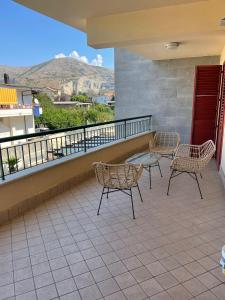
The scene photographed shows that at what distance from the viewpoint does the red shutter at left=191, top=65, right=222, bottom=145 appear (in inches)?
171

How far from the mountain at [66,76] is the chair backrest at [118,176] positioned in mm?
24857

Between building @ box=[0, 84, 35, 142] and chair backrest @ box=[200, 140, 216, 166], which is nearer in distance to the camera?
chair backrest @ box=[200, 140, 216, 166]

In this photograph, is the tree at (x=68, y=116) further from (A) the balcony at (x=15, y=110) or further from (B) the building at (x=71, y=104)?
(A) the balcony at (x=15, y=110)

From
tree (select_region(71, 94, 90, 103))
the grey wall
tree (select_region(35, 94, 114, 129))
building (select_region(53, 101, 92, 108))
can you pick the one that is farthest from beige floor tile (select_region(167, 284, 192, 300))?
tree (select_region(71, 94, 90, 103))

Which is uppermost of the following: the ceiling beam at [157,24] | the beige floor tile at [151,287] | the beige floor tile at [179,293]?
the ceiling beam at [157,24]

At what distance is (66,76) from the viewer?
93.5ft

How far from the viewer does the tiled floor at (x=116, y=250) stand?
63.5 inches

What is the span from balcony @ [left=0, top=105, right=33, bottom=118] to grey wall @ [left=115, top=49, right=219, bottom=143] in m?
11.3

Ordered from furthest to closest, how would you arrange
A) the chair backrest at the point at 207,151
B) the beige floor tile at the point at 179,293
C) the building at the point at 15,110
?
the building at the point at 15,110
the chair backrest at the point at 207,151
the beige floor tile at the point at 179,293

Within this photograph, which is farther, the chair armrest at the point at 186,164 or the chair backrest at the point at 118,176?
the chair armrest at the point at 186,164

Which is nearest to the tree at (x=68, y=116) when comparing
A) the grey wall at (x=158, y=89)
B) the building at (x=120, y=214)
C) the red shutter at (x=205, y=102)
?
the grey wall at (x=158, y=89)

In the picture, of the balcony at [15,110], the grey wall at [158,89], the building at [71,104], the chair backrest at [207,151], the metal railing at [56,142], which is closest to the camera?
the metal railing at [56,142]

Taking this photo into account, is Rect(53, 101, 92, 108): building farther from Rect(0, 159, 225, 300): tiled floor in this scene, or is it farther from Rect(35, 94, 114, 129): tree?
Rect(0, 159, 225, 300): tiled floor

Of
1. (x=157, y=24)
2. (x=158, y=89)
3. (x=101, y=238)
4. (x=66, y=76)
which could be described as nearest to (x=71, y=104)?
(x=66, y=76)
